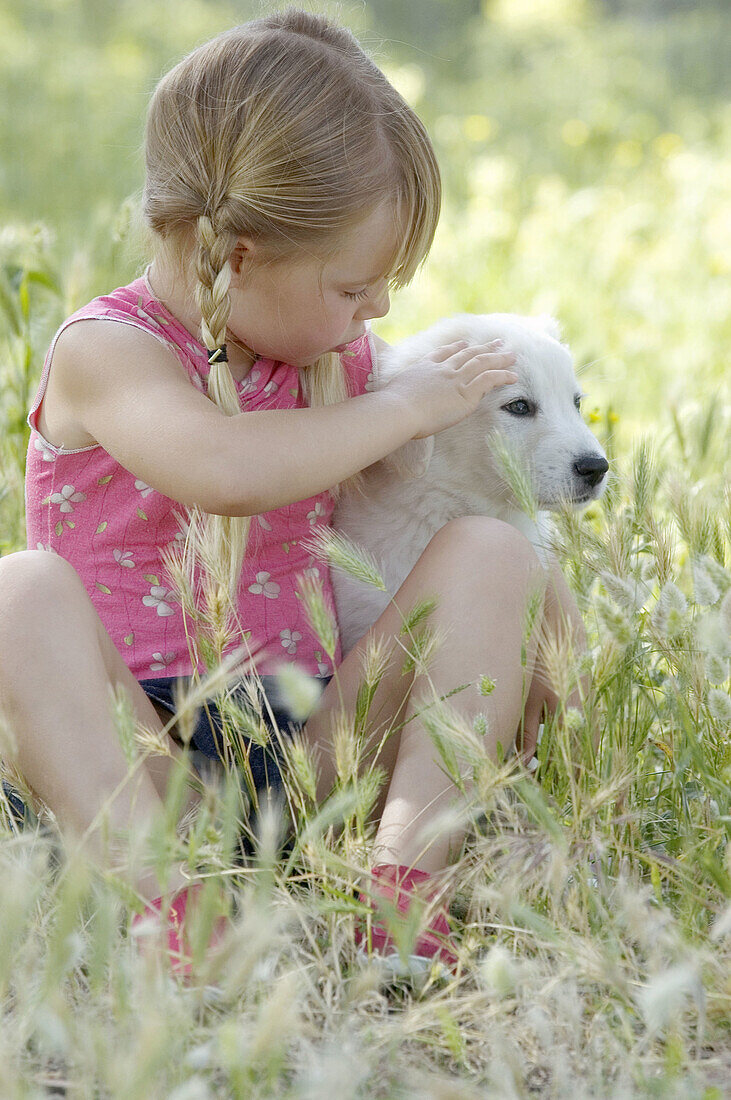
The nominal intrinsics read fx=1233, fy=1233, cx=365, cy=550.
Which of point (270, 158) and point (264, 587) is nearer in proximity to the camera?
point (270, 158)

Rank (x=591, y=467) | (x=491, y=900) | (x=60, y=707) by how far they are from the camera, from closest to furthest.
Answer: (x=491, y=900), (x=60, y=707), (x=591, y=467)

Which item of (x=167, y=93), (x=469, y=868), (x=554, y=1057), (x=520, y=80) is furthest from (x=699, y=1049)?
(x=520, y=80)

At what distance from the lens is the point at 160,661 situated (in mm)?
1700

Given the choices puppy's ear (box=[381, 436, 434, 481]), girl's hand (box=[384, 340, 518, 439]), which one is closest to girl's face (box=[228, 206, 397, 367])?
girl's hand (box=[384, 340, 518, 439])

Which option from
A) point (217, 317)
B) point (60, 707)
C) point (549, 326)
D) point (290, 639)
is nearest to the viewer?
point (60, 707)

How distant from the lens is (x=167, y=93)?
1.64 m

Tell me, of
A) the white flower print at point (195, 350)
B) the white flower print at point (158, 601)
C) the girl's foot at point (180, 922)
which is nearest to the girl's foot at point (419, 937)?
the girl's foot at point (180, 922)

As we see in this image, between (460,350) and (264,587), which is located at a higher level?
(460,350)

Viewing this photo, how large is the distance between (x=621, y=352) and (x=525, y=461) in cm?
211

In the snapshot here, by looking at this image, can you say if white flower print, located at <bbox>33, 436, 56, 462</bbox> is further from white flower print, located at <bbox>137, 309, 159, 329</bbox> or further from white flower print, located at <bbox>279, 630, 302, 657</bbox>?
white flower print, located at <bbox>279, 630, 302, 657</bbox>

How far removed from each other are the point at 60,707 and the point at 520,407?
90cm

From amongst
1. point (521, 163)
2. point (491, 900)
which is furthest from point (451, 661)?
point (521, 163)

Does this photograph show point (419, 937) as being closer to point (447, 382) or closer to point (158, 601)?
point (158, 601)

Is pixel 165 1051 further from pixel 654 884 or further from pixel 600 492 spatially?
pixel 600 492
